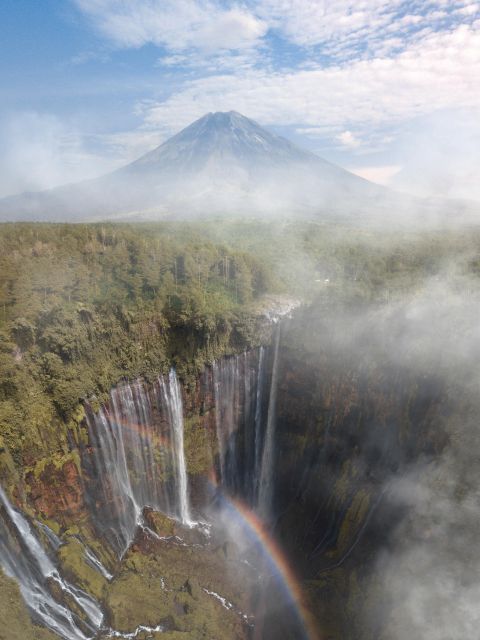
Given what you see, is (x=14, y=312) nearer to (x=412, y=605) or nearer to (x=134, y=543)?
(x=134, y=543)

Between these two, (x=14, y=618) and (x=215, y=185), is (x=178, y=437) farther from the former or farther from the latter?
(x=215, y=185)

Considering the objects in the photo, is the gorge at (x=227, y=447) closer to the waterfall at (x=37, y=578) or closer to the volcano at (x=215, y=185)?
the waterfall at (x=37, y=578)

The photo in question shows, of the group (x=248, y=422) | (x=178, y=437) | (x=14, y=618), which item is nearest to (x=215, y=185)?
(x=248, y=422)

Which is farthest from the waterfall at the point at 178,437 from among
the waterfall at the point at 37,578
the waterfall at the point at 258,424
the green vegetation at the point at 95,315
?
the waterfall at the point at 37,578

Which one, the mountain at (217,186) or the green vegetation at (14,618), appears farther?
the mountain at (217,186)

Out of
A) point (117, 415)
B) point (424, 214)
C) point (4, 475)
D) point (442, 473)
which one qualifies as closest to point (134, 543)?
point (117, 415)

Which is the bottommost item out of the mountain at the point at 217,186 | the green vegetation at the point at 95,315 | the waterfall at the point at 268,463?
the waterfall at the point at 268,463

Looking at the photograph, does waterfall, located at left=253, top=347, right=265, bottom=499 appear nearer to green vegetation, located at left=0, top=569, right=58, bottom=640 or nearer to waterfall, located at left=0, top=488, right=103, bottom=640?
waterfall, located at left=0, top=488, right=103, bottom=640

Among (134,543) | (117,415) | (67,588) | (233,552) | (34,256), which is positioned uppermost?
(34,256)
